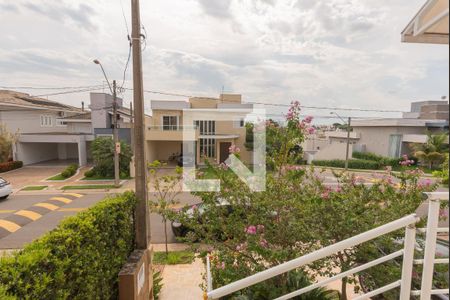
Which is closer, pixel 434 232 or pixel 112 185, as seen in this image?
pixel 434 232

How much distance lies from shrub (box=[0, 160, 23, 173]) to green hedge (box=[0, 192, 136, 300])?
20834mm

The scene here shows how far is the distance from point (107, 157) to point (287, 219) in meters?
16.1

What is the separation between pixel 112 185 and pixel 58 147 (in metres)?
14.7

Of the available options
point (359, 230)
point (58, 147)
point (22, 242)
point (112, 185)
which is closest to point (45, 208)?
point (22, 242)

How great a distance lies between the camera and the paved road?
26.9ft

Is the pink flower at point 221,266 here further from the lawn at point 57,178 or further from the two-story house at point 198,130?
the lawn at point 57,178

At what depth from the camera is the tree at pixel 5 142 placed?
18.8 meters

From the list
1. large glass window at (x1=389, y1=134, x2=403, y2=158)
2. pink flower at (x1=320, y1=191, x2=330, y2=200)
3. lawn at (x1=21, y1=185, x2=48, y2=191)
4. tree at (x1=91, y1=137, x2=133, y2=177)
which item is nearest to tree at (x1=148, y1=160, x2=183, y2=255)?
pink flower at (x1=320, y1=191, x2=330, y2=200)

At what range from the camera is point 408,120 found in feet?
75.0

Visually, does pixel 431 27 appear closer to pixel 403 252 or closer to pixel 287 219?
pixel 403 252

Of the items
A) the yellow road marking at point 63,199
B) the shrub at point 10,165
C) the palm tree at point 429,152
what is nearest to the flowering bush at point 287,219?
the yellow road marking at point 63,199

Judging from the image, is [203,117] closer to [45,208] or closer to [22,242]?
[45,208]

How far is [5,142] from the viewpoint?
18844 mm

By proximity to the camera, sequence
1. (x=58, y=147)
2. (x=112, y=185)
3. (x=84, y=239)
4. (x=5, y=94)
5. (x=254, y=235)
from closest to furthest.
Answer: (x=84, y=239)
(x=254, y=235)
(x=112, y=185)
(x=5, y=94)
(x=58, y=147)
